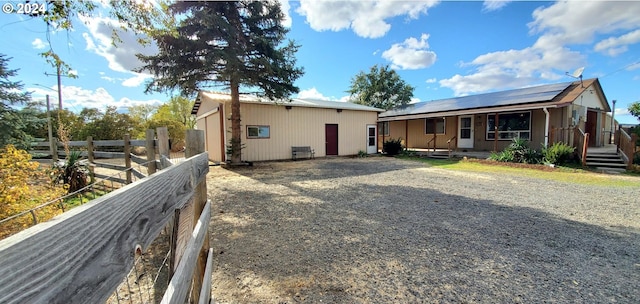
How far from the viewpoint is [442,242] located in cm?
351

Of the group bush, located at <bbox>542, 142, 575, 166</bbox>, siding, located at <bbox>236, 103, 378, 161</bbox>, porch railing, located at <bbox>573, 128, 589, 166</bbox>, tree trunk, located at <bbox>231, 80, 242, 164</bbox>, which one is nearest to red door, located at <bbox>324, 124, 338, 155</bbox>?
siding, located at <bbox>236, 103, 378, 161</bbox>

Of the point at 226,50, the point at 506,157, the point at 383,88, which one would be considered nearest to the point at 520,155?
the point at 506,157

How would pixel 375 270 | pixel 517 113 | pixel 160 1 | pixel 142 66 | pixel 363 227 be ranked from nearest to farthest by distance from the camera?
1. pixel 375 270
2. pixel 363 227
3. pixel 160 1
4. pixel 142 66
5. pixel 517 113

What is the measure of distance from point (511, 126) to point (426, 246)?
13.9 metres

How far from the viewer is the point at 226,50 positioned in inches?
357

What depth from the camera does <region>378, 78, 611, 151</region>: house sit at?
1188cm

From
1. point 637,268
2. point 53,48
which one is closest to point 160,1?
point 53,48

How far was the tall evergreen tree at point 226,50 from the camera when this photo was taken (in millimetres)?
8828

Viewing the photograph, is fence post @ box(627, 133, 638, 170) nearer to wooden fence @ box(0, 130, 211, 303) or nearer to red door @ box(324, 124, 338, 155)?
red door @ box(324, 124, 338, 155)

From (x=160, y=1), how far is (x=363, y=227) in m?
6.03

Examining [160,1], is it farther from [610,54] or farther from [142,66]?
[610,54]

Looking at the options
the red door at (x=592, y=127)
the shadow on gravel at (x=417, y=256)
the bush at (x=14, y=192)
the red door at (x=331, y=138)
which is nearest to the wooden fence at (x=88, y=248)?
the shadow on gravel at (x=417, y=256)

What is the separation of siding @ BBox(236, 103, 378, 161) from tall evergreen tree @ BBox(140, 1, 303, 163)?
8.54ft

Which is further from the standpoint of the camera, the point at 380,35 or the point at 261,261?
the point at 380,35
